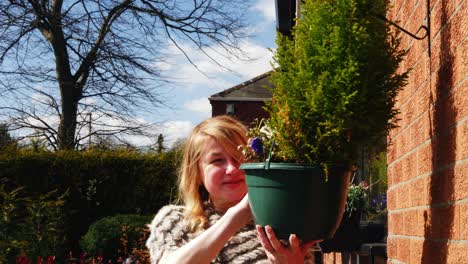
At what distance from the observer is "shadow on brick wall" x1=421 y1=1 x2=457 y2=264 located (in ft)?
5.69

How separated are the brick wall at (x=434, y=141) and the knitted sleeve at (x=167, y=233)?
33.8 inches

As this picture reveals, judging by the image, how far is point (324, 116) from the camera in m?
1.64

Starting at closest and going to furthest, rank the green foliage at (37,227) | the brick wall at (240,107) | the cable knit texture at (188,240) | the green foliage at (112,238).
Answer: the cable knit texture at (188,240) < the green foliage at (37,227) < the green foliage at (112,238) < the brick wall at (240,107)

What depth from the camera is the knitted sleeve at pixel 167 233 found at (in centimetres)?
227

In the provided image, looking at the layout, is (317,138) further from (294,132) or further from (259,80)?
(259,80)

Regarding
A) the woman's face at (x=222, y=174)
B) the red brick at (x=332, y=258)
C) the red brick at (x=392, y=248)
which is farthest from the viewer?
the red brick at (x=332, y=258)

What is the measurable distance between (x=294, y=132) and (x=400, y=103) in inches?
41.2

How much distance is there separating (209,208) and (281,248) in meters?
0.68

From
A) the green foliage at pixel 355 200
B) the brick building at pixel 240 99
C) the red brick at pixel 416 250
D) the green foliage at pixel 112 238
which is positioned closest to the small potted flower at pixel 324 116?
the red brick at pixel 416 250

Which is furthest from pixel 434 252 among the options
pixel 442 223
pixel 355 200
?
pixel 355 200

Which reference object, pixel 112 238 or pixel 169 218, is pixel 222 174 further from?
pixel 112 238

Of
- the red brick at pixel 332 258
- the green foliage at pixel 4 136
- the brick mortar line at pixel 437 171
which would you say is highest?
the green foliage at pixel 4 136

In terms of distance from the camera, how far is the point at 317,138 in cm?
165

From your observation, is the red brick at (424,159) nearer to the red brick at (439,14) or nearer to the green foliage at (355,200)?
the red brick at (439,14)
